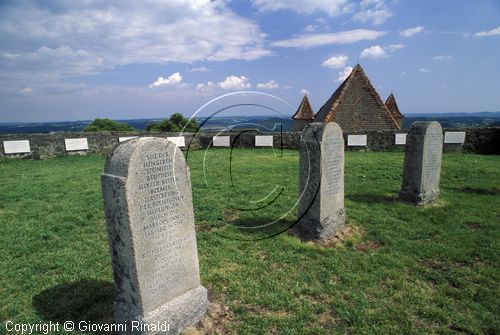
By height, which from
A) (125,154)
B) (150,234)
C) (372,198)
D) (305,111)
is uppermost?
(305,111)

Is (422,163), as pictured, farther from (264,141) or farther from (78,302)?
(264,141)

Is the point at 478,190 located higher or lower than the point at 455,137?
lower

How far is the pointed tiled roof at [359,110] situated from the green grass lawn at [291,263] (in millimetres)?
9686

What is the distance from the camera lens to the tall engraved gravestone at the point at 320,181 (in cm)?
533

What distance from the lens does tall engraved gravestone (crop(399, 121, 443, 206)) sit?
23.5ft

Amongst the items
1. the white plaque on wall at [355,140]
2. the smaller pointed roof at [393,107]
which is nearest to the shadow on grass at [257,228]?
the white plaque on wall at [355,140]

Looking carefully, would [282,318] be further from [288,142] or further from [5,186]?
[288,142]

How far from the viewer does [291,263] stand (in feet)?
15.4

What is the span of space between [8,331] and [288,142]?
15.5 metres

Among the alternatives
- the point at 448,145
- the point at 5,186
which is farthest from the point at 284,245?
the point at 448,145

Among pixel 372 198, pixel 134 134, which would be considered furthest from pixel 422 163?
pixel 134 134

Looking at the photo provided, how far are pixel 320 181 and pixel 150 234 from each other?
10.4ft

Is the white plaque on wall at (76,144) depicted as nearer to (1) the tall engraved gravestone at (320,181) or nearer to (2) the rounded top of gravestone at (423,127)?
(1) the tall engraved gravestone at (320,181)

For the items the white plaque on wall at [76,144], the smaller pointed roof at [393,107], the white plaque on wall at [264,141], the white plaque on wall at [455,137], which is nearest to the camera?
the white plaque on wall at [76,144]
